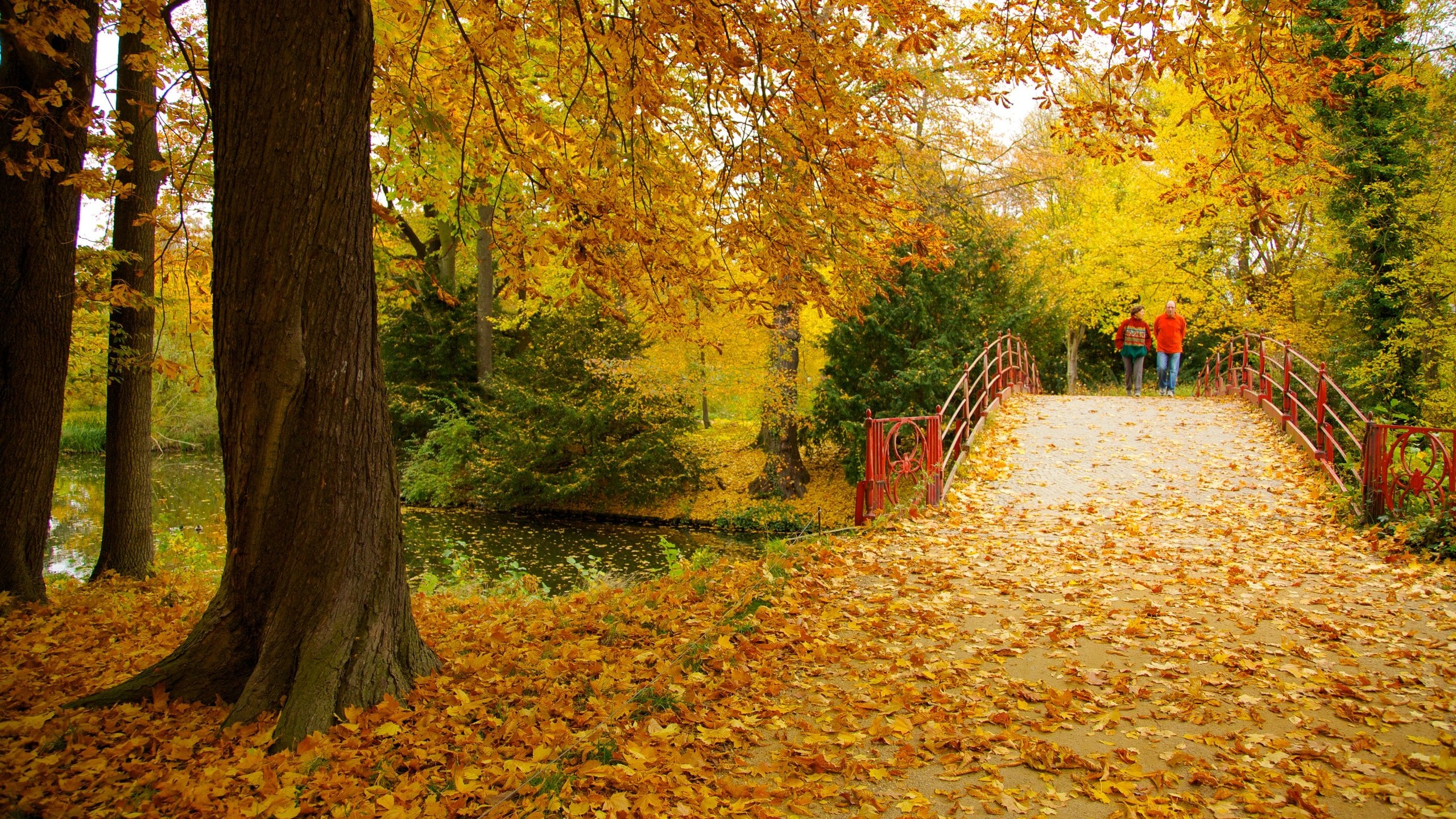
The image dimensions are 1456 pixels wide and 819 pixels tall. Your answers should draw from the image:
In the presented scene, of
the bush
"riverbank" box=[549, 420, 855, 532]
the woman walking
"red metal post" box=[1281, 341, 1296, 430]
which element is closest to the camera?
"red metal post" box=[1281, 341, 1296, 430]

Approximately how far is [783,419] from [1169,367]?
7.63 m

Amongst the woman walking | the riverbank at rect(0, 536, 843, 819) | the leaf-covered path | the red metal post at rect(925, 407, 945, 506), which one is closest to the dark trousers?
the woman walking

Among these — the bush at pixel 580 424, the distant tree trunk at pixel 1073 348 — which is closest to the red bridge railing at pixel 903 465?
the bush at pixel 580 424

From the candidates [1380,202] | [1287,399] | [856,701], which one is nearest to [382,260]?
[856,701]

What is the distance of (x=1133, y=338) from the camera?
14.6m

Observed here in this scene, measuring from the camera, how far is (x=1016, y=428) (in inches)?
473

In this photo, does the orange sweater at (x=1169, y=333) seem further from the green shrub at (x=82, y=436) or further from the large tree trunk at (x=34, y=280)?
the green shrub at (x=82, y=436)

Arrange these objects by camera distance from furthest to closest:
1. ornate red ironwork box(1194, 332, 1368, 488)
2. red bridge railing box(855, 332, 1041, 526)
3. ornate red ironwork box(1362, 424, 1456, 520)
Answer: ornate red ironwork box(1194, 332, 1368, 488) → red bridge railing box(855, 332, 1041, 526) → ornate red ironwork box(1362, 424, 1456, 520)

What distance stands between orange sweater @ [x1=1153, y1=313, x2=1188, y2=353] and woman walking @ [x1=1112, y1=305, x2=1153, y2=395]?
236 millimetres

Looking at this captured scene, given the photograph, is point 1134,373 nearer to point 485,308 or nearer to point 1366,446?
point 1366,446

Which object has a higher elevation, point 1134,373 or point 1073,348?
point 1073,348

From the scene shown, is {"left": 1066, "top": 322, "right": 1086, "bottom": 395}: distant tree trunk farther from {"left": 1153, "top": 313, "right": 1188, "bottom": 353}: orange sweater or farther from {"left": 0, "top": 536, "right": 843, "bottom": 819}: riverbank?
{"left": 0, "top": 536, "right": 843, "bottom": 819}: riverbank

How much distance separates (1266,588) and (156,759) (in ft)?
22.1

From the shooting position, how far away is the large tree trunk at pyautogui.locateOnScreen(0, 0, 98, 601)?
5523mm
